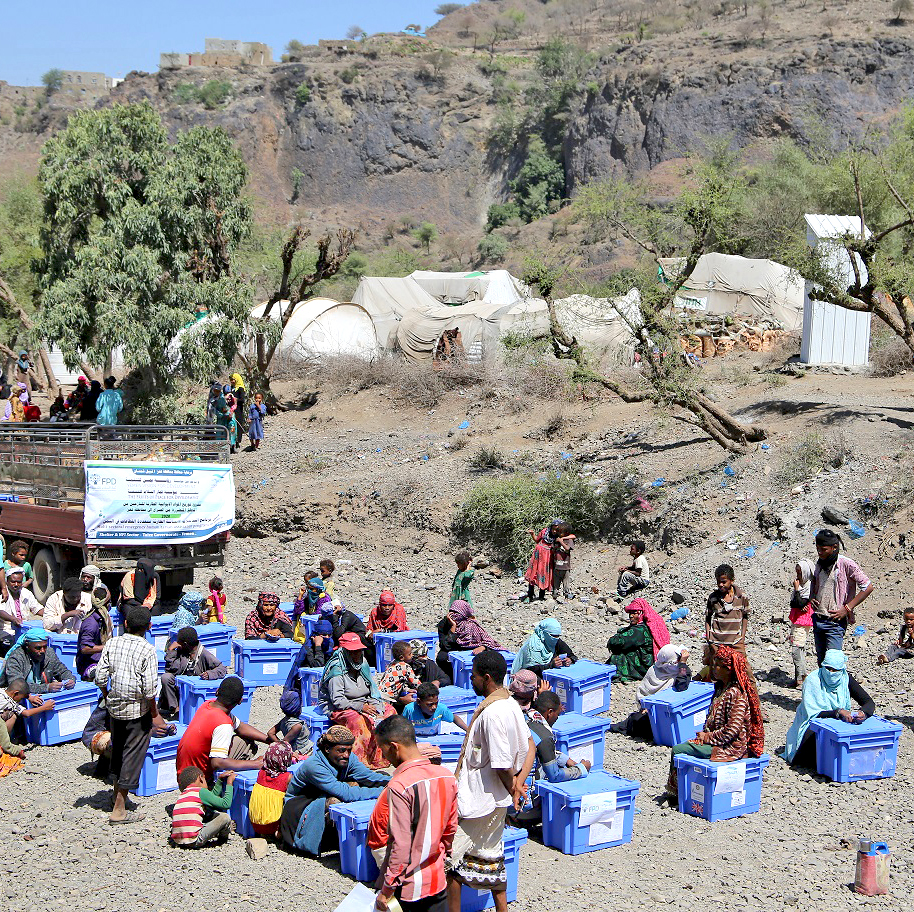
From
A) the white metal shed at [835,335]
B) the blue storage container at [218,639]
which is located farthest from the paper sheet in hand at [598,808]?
the white metal shed at [835,335]

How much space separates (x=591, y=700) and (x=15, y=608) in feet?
18.1

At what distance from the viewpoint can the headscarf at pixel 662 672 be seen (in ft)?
27.0

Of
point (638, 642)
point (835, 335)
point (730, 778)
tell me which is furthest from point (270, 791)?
point (835, 335)

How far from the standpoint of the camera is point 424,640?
9.91m

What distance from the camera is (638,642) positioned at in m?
9.60

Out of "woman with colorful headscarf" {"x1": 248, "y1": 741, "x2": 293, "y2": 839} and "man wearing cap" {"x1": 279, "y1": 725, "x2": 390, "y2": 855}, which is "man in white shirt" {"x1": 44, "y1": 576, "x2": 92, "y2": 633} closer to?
"woman with colorful headscarf" {"x1": 248, "y1": 741, "x2": 293, "y2": 839}

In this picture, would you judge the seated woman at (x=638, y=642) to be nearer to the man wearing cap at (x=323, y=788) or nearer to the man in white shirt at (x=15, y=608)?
the man wearing cap at (x=323, y=788)

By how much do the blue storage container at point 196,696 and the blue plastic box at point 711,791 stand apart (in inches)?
131

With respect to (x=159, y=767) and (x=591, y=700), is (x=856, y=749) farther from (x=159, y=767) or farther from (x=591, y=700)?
(x=159, y=767)

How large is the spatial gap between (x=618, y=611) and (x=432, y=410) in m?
10.0

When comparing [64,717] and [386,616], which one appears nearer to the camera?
[64,717]

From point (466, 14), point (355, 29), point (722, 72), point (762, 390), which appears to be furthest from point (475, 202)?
point (762, 390)

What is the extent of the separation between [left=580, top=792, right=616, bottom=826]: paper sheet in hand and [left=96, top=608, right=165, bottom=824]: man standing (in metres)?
2.62

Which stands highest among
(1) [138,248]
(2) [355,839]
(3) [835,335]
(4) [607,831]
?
(1) [138,248]
